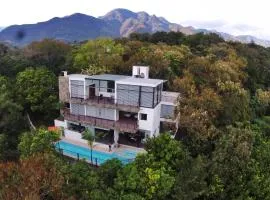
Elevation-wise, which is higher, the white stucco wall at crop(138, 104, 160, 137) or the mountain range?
the mountain range

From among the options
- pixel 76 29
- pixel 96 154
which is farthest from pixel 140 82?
pixel 76 29

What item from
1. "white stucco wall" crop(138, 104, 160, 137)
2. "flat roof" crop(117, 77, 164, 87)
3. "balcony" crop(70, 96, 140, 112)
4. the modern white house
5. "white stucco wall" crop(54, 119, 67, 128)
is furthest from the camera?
"white stucco wall" crop(54, 119, 67, 128)

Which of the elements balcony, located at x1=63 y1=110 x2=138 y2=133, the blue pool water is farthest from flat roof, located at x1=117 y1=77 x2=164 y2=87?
the blue pool water

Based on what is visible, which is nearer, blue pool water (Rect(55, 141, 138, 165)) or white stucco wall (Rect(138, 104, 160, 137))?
blue pool water (Rect(55, 141, 138, 165))

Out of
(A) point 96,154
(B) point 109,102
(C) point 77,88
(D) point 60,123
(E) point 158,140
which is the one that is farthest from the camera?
(D) point 60,123

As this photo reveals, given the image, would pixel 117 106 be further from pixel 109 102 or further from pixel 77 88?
pixel 77 88

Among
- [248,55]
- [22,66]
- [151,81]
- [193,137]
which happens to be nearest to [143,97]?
[151,81]

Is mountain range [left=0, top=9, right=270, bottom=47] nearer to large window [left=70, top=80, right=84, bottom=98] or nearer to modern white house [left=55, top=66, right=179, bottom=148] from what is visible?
large window [left=70, top=80, right=84, bottom=98]
